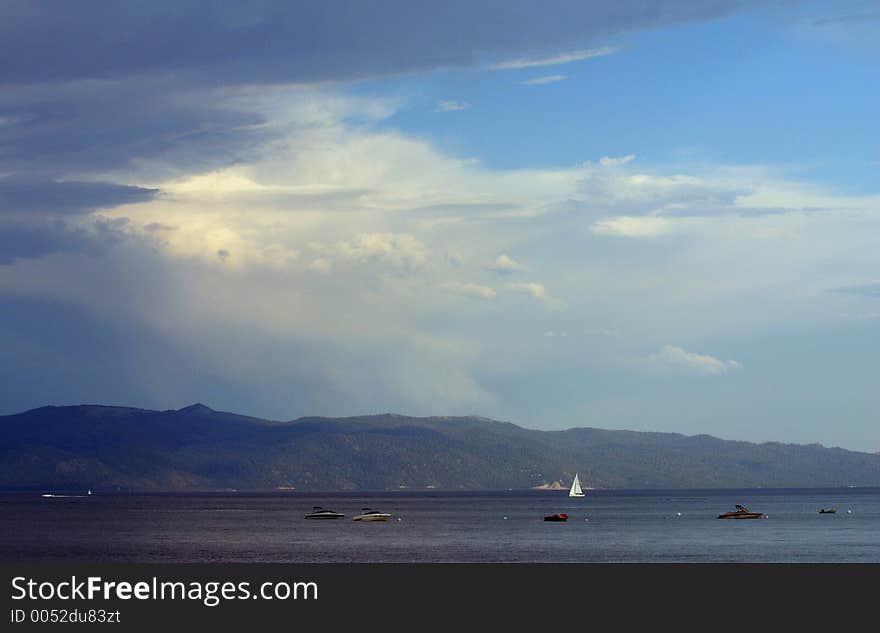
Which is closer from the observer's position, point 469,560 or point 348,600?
point 348,600

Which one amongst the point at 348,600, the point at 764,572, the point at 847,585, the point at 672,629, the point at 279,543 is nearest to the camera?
the point at 672,629

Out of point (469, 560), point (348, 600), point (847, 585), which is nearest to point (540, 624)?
point (348, 600)

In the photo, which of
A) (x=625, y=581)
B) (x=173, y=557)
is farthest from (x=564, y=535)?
(x=625, y=581)

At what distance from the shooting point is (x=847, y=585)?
66.5m

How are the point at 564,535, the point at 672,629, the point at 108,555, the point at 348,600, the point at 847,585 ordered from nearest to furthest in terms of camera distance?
the point at 672,629 → the point at 348,600 → the point at 847,585 → the point at 108,555 → the point at 564,535

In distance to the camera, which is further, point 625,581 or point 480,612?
point 625,581

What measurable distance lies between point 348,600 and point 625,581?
66.2 ft

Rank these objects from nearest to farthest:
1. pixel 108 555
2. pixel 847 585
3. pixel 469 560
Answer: pixel 847 585 → pixel 469 560 → pixel 108 555

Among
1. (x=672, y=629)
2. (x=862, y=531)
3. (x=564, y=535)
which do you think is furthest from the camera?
(x=862, y=531)

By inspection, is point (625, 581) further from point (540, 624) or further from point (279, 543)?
point (279, 543)

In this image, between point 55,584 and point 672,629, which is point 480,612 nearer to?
point 672,629

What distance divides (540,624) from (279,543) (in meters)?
110

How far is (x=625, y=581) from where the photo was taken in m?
70.0

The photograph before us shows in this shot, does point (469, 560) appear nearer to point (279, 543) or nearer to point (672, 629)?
point (279, 543)
